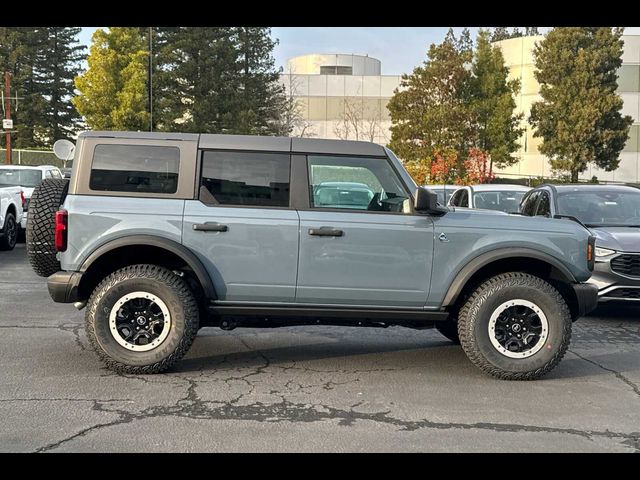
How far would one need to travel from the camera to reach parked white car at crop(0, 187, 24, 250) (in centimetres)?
1320

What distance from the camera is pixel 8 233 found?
13.6m

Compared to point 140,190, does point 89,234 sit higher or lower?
lower

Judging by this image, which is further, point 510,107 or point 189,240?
point 510,107

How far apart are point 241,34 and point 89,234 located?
37036 millimetres

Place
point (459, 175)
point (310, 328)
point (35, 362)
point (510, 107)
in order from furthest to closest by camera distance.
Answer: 1. point (510, 107)
2. point (459, 175)
3. point (310, 328)
4. point (35, 362)

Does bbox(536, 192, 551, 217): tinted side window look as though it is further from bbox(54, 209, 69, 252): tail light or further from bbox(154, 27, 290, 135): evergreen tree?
bbox(154, 27, 290, 135): evergreen tree

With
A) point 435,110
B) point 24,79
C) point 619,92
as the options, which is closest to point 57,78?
point 24,79

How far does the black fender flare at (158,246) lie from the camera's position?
18.1 feet

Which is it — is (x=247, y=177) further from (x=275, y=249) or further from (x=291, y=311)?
(x=291, y=311)

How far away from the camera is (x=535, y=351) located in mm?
5742

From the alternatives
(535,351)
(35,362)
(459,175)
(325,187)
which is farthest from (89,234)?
(459,175)

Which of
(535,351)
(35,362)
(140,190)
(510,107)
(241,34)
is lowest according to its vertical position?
(35,362)

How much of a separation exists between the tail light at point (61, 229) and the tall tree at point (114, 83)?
109ft
